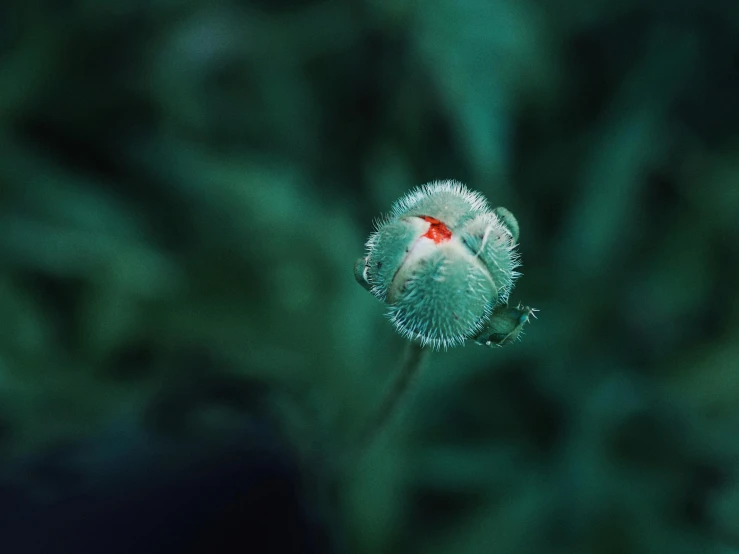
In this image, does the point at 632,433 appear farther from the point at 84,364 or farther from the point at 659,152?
the point at 84,364

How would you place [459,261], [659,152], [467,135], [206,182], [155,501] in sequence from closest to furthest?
[459,261] < [155,501] < [467,135] < [206,182] < [659,152]

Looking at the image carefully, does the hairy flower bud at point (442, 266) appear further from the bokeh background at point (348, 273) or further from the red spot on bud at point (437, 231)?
the bokeh background at point (348, 273)

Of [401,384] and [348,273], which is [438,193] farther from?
[348,273]

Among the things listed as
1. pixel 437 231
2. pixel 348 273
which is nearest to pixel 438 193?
pixel 437 231

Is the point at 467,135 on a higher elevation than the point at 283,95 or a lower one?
lower

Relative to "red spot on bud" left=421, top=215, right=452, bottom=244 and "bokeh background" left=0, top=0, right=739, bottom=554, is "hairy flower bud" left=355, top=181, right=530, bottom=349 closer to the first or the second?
"red spot on bud" left=421, top=215, right=452, bottom=244

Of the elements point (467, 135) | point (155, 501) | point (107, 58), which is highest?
point (107, 58)

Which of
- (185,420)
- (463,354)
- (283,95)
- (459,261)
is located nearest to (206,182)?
(283,95)

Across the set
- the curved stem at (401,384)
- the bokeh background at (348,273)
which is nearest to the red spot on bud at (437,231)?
the curved stem at (401,384)
